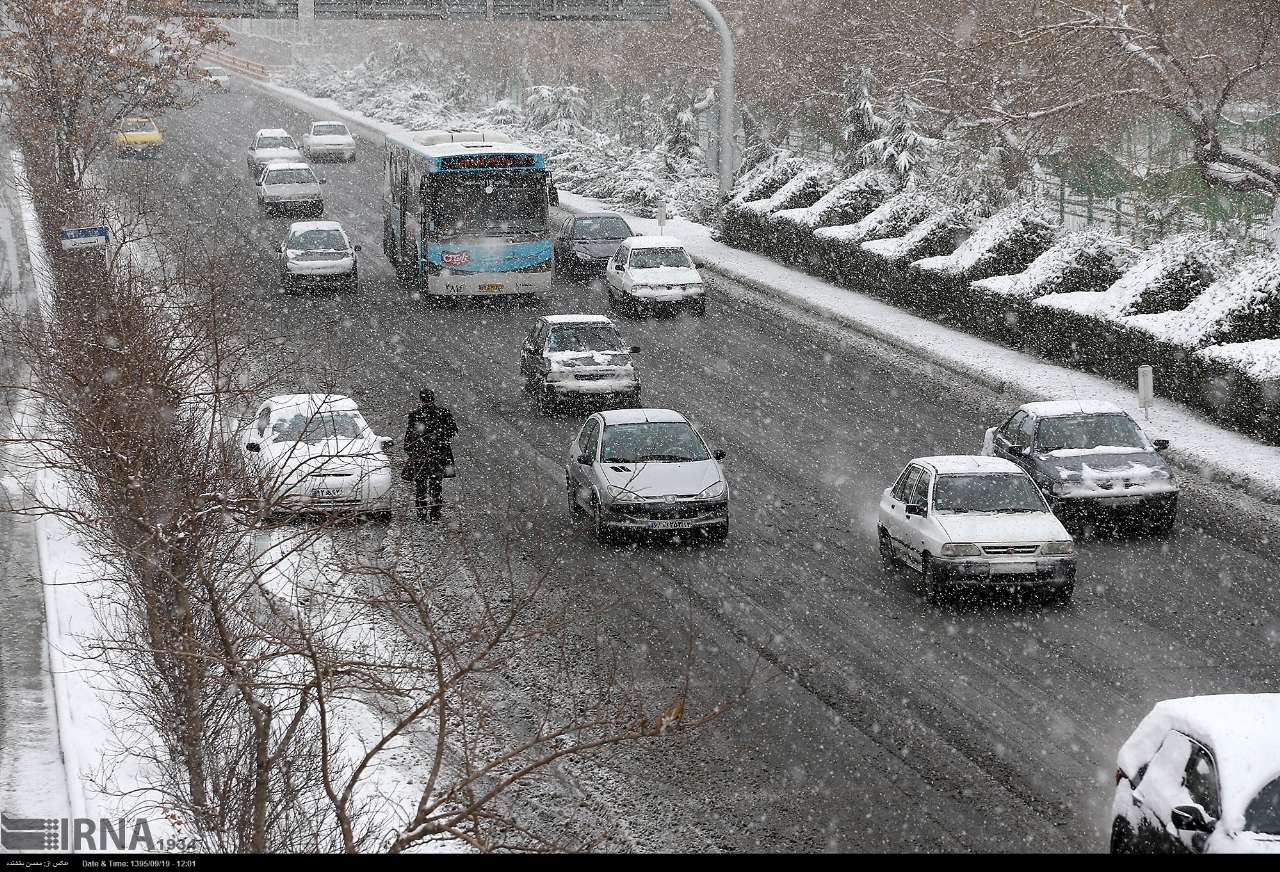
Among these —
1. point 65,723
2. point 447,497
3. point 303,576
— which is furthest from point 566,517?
point 65,723

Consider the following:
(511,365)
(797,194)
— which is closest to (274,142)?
(797,194)

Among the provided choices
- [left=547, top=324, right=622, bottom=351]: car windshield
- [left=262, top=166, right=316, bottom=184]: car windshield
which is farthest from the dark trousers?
[left=262, top=166, right=316, bottom=184]: car windshield

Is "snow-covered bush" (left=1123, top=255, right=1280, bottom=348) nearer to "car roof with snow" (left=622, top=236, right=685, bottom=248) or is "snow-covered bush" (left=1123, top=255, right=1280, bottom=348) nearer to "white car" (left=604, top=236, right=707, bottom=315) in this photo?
"white car" (left=604, top=236, right=707, bottom=315)

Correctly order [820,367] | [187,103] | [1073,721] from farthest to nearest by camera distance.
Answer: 1. [187,103]
2. [820,367]
3. [1073,721]

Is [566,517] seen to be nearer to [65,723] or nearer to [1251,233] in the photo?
[65,723]

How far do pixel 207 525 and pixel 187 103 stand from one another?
3275 centimetres

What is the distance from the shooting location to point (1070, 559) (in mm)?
16047

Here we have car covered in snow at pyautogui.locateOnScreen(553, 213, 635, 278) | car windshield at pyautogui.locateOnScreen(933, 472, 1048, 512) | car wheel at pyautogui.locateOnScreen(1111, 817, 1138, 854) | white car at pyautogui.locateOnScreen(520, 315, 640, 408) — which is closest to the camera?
car wheel at pyautogui.locateOnScreen(1111, 817, 1138, 854)

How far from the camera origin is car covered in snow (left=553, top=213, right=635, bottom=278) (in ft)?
128

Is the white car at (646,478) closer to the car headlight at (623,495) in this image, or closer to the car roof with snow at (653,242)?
the car headlight at (623,495)

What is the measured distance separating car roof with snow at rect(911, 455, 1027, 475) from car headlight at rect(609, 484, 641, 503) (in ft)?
10.8

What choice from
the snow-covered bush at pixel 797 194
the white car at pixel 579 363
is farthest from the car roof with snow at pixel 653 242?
the white car at pixel 579 363

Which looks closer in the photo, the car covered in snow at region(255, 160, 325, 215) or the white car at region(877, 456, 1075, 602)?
the white car at region(877, 456, 1075, 602)

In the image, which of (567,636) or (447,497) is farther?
(447,497)
